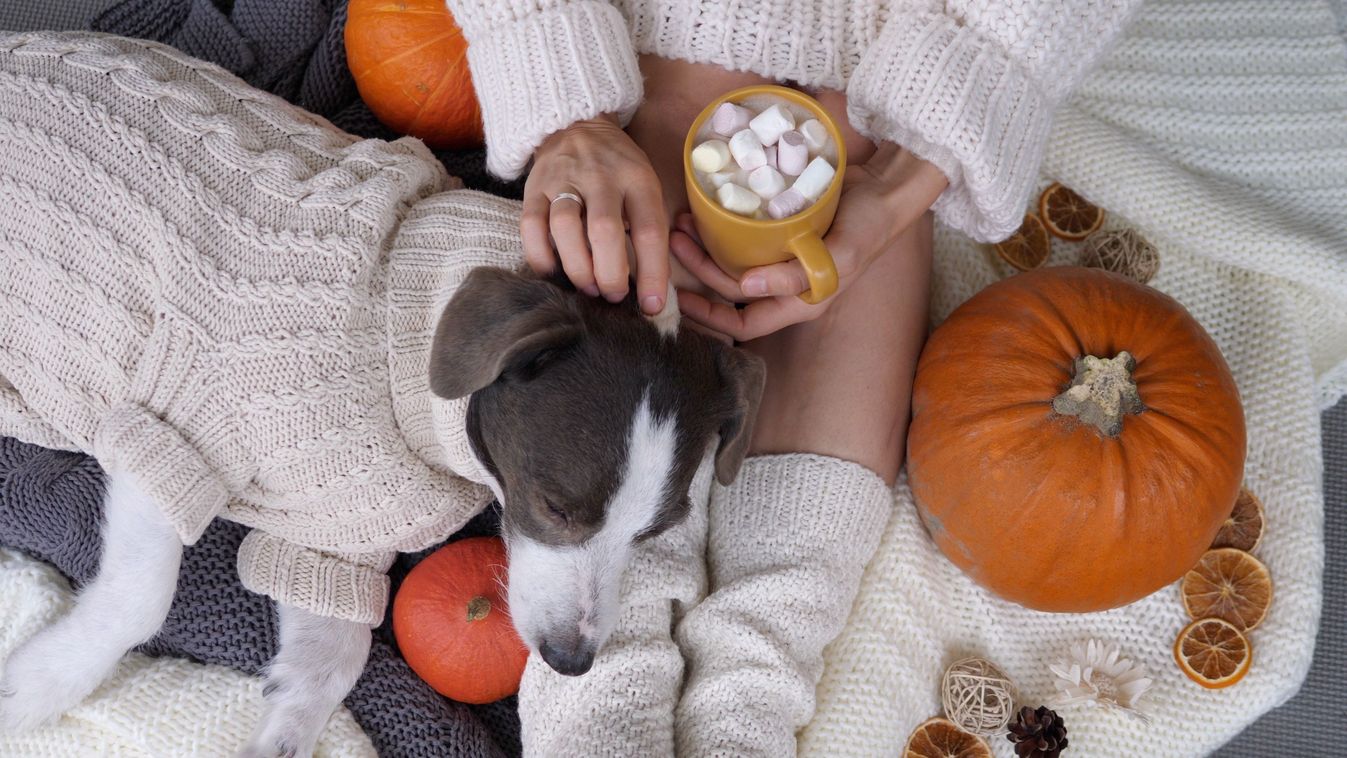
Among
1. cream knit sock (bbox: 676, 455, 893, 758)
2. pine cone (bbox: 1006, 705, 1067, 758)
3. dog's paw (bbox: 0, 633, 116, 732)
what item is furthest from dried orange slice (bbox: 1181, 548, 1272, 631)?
dog's paw (bbox: 0, 633, 116, 732)

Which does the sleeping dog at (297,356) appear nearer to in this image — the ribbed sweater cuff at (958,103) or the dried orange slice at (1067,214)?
the ribbed sweater cuff at (958,103)

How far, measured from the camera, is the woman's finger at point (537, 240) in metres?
1.40

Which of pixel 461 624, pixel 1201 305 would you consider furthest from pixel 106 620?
pixel 1201 305

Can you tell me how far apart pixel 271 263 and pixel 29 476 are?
0.81 m

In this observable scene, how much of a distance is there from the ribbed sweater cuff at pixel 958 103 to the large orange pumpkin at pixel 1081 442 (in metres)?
0.25

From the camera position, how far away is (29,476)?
6.15 ft

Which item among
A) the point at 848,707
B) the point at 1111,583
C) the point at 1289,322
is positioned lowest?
the point at 848,707

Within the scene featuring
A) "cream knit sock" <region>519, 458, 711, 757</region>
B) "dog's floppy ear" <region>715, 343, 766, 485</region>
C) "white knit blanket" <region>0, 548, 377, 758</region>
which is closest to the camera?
"dog's floppy ear" <region>715, 343, 766, 485</region>

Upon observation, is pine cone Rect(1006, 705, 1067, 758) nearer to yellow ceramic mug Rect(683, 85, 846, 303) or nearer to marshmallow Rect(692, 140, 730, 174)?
yellow ceramic mug Rect(683, 85, 846, 303)

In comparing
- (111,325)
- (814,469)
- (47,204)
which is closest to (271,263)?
(111,325)

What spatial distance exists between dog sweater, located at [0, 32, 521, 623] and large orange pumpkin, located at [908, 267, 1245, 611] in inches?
32.8

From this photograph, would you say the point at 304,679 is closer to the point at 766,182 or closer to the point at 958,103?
the point at 766,182

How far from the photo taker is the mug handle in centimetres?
132

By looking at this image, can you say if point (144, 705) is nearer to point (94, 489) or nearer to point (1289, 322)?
point (94, 489)
